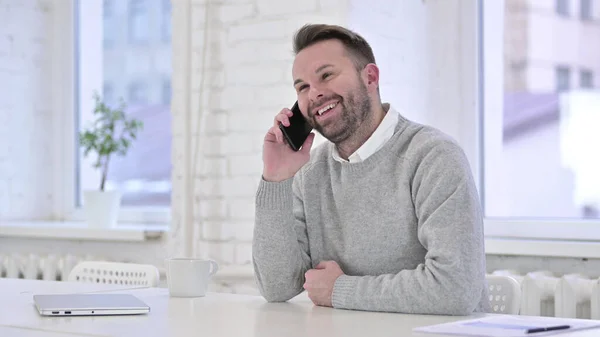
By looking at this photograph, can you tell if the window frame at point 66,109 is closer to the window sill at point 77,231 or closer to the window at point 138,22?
the window sill at point 77,231

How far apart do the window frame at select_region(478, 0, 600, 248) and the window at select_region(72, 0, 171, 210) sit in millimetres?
1466

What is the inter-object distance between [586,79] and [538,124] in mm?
213

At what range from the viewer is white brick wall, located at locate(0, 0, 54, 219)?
13.6ft

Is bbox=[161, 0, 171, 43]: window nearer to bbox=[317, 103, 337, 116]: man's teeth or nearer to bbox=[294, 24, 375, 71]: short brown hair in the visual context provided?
bbox=[294, 24, 375, 71]: short brown hair

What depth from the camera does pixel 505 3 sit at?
10.1 feet

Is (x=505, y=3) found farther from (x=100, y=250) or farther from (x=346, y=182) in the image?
(x=100, y=250)

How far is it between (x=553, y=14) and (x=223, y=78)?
117cm

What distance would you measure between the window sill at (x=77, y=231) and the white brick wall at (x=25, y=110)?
0.14 meters

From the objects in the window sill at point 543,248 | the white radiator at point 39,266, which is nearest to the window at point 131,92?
the white radiator at point 39,266

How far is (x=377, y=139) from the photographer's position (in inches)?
82.5

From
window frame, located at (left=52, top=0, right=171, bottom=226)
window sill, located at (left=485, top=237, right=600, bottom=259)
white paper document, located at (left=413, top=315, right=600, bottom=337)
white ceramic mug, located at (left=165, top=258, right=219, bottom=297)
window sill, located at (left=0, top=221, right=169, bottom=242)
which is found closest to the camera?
white paper document, located at (left=413, top=315, right=600, bottom=337)

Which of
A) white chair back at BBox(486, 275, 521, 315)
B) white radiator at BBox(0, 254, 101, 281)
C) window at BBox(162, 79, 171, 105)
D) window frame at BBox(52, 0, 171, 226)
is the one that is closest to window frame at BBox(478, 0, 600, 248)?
white chair back at BBox(486, 275, 521, 315)

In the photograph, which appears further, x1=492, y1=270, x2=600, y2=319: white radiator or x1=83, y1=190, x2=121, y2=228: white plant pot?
x1=83, y1=190, x2=121, y2=228: white plant pot

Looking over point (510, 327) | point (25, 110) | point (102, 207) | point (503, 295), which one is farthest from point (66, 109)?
point (510, 327)
